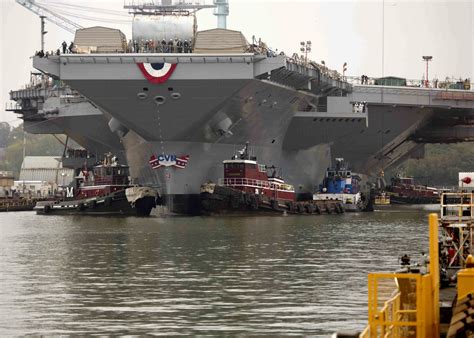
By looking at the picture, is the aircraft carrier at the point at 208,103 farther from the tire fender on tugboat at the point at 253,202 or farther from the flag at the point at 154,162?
the tire fender on tugboat at the point at 253,202

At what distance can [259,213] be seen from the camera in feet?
228

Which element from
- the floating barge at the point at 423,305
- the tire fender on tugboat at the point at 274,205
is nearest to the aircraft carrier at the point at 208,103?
the tire fender on tugboat at the point at 274,205

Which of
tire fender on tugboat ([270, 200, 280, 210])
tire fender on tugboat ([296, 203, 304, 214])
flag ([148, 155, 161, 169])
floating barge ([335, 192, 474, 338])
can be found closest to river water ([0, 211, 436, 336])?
floating barge ([335, 192, 474, 338])

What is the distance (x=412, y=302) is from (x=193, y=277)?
1468 cm

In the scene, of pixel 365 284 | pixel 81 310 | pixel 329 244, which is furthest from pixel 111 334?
pixel 329 244

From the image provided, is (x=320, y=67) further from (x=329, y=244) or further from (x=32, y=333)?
(x=32, y=333)

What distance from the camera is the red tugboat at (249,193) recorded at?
6781cm

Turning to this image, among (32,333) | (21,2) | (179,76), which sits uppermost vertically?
(21,2)

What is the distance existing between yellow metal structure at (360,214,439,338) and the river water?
14.4 ft

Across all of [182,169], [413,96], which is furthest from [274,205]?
[413,96]

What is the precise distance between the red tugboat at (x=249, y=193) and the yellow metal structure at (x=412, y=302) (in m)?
49.9

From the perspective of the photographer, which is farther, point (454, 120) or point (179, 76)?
point (454, 120)

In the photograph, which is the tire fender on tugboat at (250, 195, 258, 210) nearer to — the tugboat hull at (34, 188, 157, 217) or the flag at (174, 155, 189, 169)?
the flag at (174, 155, 189, 169)

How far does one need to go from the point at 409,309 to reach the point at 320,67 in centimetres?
6726
